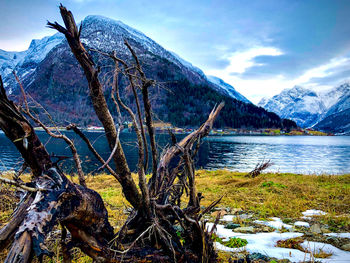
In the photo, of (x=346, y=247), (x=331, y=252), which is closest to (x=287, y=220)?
(x=346, y=247)

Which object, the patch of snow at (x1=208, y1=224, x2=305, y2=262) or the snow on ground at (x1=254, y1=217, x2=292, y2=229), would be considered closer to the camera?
the patch of snow at (x1=208, y1=224, x2=305, y2=262)

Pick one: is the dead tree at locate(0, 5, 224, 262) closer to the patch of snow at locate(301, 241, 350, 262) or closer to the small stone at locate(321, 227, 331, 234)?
the patch of snow at locate(301, 241, 350, 262)

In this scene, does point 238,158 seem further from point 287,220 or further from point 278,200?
point 287,220

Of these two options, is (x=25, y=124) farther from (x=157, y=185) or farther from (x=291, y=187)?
(x=291, y=187)

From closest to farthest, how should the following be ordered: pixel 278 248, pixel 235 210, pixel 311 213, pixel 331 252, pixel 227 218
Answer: pixel 331 252 < pixel 278 248 < pixel 227 218 < pixel 311 213 < pixel 235 210

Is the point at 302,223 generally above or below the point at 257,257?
below

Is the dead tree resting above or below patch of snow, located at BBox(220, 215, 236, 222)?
above

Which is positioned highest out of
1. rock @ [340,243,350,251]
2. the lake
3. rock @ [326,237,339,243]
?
rock @ [340,243,350,251]

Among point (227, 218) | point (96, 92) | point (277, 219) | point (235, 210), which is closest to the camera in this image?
point (96, 92)

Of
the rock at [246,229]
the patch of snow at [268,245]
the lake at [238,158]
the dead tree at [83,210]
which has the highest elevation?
the dead tree at [83,210]

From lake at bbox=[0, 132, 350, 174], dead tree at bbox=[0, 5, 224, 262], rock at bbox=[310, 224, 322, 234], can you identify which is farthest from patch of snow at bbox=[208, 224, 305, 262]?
lake at bbox=[0, 132, 350, 174]

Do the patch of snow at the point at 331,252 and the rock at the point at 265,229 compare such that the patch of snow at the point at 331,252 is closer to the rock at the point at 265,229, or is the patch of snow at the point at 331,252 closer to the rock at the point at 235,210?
the rock at the point at 265,229

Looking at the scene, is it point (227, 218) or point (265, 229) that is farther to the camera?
point (227, 218)

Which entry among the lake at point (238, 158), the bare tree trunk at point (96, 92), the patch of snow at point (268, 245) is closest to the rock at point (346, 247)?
the patch of snow at point (268, 245)
